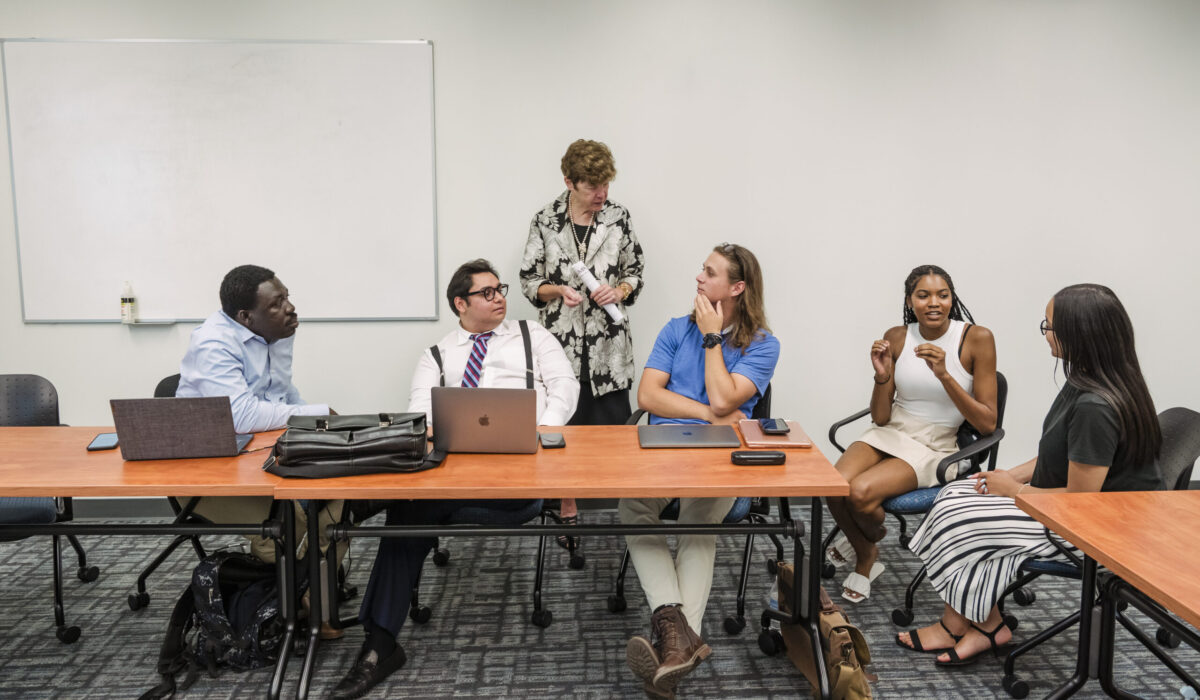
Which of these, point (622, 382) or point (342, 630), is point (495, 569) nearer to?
point (342, 630)

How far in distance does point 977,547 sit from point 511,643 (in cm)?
148

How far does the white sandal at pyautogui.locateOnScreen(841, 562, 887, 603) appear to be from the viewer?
290 centimetres

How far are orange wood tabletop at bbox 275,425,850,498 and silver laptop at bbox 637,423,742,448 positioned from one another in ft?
0.17

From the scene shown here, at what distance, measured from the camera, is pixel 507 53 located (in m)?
3.76

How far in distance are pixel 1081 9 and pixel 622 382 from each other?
2.82 m

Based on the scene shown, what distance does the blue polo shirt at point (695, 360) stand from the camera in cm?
282

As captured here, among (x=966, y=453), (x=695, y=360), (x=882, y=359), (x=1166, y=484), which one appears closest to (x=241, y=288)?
(x=695, y=360)

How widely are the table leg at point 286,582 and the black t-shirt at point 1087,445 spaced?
7.07 feet

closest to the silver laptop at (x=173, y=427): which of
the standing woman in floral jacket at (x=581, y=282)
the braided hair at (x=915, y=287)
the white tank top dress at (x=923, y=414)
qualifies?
the standing woman in floral jacket at (x=581, y=282)

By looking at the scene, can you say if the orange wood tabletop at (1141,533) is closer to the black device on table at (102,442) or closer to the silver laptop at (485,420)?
the silver laptop at (485,420)

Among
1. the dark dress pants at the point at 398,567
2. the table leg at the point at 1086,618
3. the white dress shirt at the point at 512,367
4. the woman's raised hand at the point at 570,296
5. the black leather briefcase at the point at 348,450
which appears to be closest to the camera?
the table leg at the point at 1086,618

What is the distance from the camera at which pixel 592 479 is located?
6.75 ft

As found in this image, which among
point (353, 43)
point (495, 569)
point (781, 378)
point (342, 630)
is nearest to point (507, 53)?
point (353, 43)

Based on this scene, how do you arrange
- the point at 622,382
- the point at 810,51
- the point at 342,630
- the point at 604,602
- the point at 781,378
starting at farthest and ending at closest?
1. the point at 781,378
2. the point at 810,51
3. the point at 622,382
4. the point at 604,602
5. the point at 342,630
